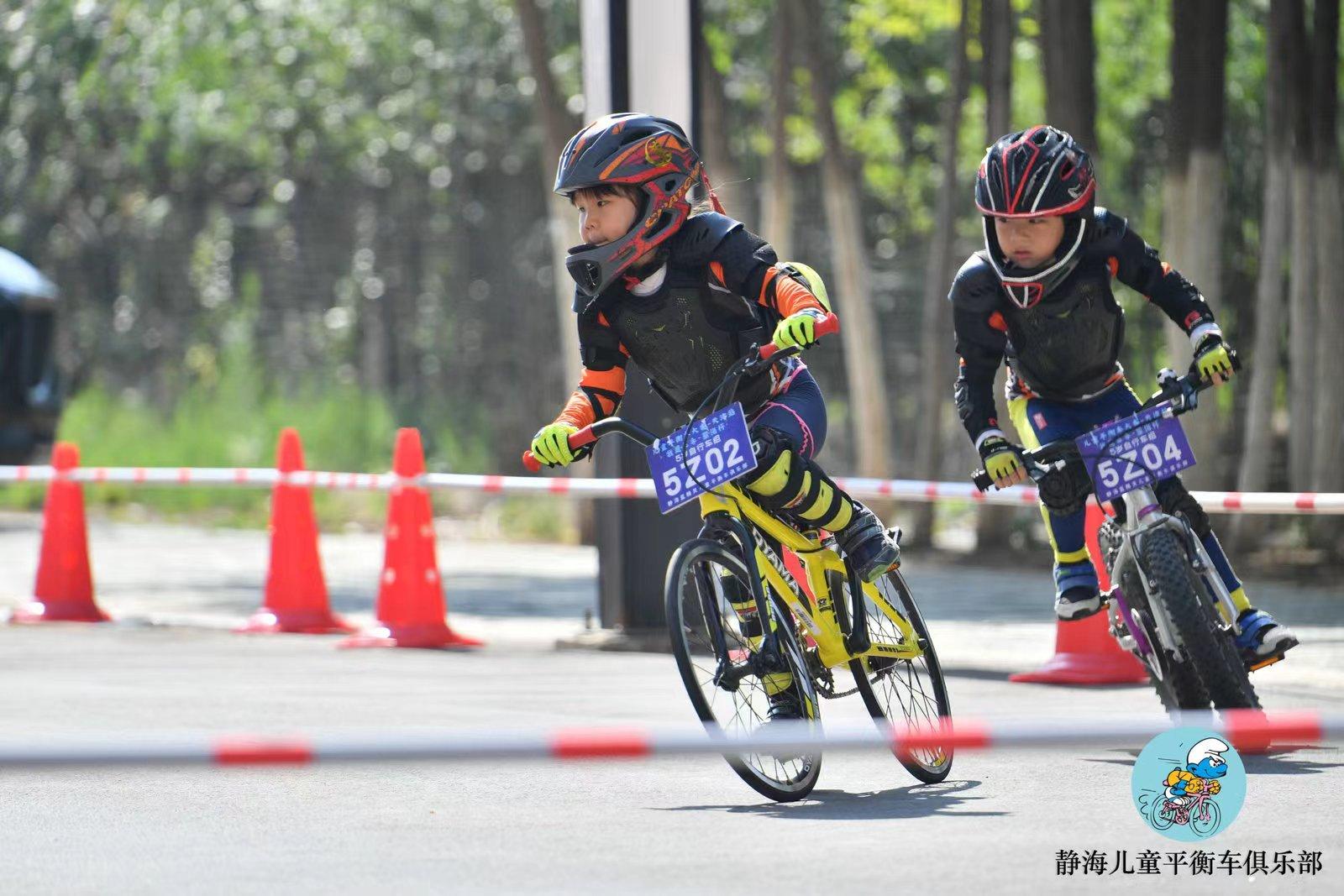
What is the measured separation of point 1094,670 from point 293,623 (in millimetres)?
4387

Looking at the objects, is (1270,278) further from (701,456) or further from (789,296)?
(701,456)

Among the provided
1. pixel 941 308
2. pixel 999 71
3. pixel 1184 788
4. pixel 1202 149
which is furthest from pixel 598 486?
pixel 999 71

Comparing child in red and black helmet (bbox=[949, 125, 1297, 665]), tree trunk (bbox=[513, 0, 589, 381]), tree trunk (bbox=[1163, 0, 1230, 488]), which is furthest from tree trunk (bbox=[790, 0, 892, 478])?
child in red and black helmet (bbox=[949, 125, 1297, 665])

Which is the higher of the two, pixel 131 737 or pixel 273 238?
pixel 273 238

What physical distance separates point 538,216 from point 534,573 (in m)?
6.98

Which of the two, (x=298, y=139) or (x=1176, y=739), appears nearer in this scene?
(x=1176, y=739)

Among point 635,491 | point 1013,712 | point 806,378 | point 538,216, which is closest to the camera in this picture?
point 806,378

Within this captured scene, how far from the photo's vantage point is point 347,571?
16859 mm

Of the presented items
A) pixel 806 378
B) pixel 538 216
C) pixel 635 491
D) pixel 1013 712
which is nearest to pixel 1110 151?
pixel 538 216

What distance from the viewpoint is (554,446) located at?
22.7 feet

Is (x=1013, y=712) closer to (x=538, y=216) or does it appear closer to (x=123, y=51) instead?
(x=538, y=216)

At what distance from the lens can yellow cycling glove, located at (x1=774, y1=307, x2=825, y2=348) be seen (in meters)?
6.51

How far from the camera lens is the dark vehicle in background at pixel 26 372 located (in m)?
20.2

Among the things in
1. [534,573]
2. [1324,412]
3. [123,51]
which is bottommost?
[534,573]
